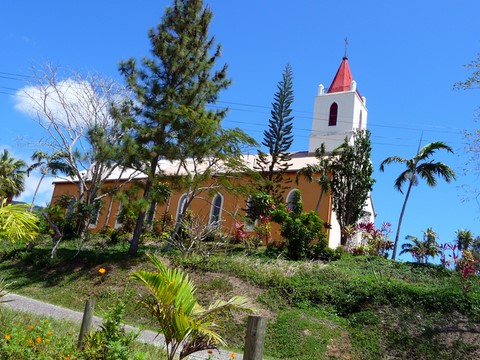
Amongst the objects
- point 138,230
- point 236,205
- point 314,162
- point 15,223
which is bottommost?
point 15,223

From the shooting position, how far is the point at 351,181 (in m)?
22.4

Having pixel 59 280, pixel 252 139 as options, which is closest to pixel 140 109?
pixel 252 139

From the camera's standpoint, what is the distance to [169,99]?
56.2 ft

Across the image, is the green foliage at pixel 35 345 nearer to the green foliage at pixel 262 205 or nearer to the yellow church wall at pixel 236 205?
the yellow church wall at pixel 236 205

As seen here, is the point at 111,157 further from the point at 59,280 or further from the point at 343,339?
the point at 343,339

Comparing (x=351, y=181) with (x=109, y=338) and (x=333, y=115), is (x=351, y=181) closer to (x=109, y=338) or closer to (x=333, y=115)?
(x=333, y=115)

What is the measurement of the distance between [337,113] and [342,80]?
3.23 meters

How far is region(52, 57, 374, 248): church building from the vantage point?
989 inches

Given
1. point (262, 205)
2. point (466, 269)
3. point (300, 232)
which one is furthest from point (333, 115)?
point (466, 269)

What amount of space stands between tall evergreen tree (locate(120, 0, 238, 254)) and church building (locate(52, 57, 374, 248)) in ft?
26.2

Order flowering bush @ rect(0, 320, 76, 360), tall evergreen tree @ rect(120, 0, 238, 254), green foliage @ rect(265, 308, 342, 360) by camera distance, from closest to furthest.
A: flowering bush @ rect(0, 320, 76, 360), green foliage @ rect(265, 308, 342, 360), tall evergreen tree @ rect(120, 0, 238, 254)

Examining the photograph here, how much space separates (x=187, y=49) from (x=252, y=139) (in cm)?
426

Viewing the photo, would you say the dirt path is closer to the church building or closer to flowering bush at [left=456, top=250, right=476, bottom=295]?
flowering bush at [left=456, top=250, right=476, bottom=295]

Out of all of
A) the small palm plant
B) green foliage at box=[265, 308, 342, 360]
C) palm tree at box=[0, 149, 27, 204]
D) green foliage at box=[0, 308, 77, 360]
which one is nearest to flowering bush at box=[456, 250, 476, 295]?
green foliage at box=[265, 308, 342, 360]
